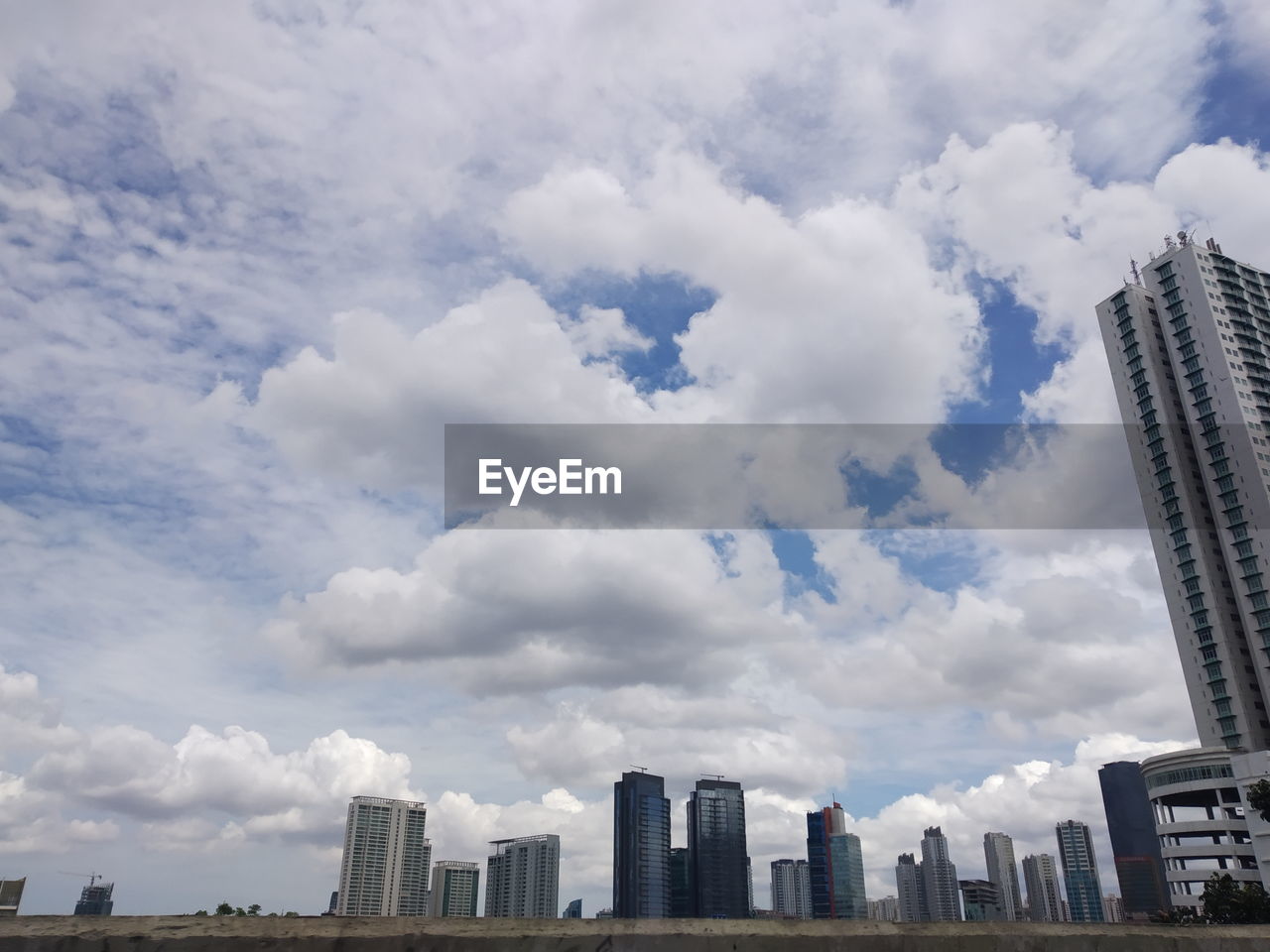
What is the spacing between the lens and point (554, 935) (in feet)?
14.1

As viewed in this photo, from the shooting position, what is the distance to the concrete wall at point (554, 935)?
368 centimetres

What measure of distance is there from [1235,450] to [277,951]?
109403 millimetres

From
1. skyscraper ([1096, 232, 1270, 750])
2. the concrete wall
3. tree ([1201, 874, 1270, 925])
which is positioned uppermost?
skyscraper ([1096, 232, 1270, 750])

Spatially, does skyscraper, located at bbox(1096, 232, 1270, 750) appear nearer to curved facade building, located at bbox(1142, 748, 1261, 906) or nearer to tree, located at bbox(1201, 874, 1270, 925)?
curved facade building, located at bbox(1142, 748, 1261, 906)

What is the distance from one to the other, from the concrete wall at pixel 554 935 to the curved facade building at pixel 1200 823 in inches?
3446

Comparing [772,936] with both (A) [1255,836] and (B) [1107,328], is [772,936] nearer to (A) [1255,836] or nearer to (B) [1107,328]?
(A) [1255,836]

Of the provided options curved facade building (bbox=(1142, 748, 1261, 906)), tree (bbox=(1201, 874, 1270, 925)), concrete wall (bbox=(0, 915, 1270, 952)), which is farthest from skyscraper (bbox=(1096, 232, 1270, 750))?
concrete wall (bbox=(0, 915, 1270, 952))

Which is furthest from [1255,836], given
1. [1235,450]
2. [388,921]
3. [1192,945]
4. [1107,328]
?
[388,921]

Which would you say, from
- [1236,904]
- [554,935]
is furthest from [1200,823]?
[554,935]

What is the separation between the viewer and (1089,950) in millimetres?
5566

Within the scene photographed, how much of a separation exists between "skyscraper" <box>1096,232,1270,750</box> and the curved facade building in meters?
9.01

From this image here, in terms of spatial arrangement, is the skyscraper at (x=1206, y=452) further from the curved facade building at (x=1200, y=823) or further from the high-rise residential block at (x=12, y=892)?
the high-rise residential block at (x=12, y=892)

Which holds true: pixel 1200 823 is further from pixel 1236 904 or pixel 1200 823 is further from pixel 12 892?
pixel 12 892

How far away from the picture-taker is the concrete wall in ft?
12.1
